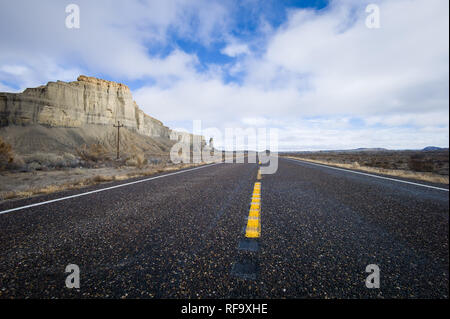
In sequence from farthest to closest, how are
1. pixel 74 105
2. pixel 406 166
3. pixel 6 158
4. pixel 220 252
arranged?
1. pixel 74 105
2. pixel 406 166
3. pixel 6 158
4. pixel 220 252

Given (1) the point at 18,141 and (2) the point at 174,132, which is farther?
(2) the point at 174,132

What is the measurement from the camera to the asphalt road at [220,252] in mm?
1062

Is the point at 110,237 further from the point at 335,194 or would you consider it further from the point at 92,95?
the point at 92,95

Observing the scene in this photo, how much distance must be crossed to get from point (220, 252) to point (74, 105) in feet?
179

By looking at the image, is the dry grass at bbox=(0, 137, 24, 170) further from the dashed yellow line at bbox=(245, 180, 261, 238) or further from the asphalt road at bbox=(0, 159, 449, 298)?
the dashed yellow line at bbox=(245, 180, 261, 238)

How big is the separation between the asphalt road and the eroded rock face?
49.1 meters

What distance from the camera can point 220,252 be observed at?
142 centimetres

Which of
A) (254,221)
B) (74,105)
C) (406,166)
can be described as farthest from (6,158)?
(74,105)

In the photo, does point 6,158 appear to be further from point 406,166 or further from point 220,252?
point 406,166

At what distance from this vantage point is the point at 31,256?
1.37 m

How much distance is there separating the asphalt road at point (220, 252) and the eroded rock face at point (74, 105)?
49.1m
